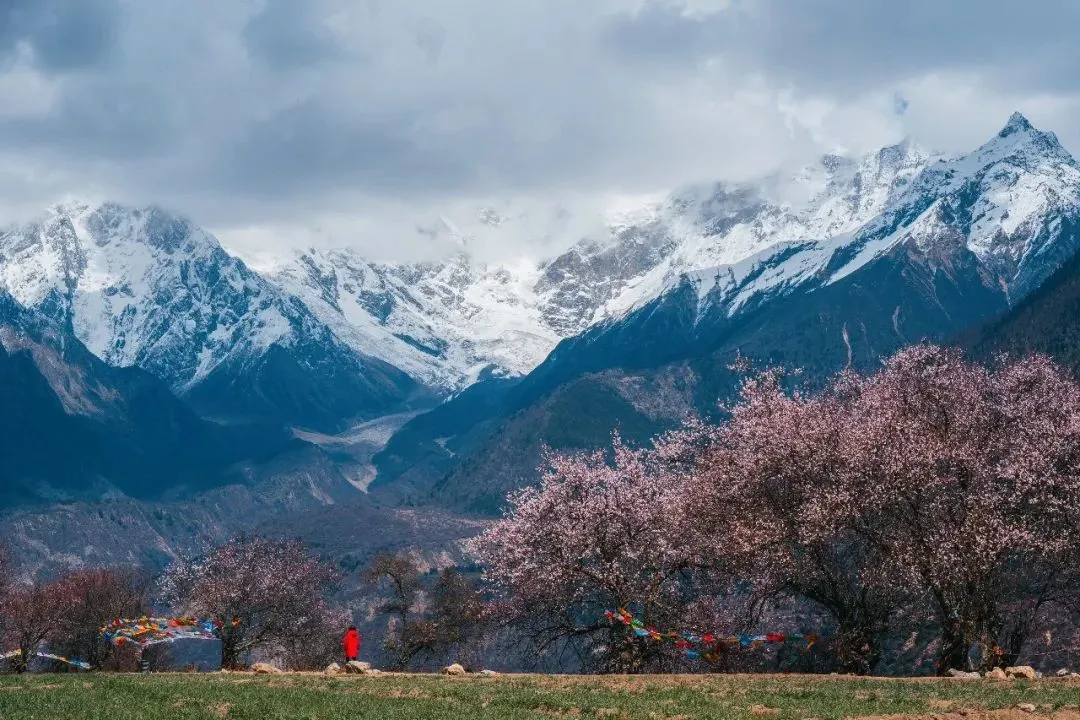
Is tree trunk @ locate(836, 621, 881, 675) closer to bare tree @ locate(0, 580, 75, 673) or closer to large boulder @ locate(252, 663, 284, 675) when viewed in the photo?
large boulder @ locate(252, 663, 284, 675)

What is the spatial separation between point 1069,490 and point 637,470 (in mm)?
24523

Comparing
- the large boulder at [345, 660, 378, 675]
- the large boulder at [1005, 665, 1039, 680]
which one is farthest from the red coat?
the large boulder at [1005, 665, 1039, 680]

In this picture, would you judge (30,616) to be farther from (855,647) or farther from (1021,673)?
(1021,673)

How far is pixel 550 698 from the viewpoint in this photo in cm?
4447

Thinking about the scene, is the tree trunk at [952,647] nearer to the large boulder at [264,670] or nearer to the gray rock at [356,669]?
the gray rock at [356,669]

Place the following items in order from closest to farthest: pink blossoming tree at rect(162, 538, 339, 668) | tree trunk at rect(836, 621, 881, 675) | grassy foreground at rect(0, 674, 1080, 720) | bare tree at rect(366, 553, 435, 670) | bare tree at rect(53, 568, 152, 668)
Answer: grassy foreground at rect(0, 674, 1080, 720)
tree trunk at rect(836, 621, 881, 675)
bare tree at rect(366, 553, 435, 670)
pink blossoming tree at rect(162, 538, 339, 668)
bare tree at rect(53, 568, 152, 668)

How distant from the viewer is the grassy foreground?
40.3 metres

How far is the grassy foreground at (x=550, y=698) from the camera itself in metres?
40.3

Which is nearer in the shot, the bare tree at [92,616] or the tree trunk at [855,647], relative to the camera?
the tree trunk at [855,647]

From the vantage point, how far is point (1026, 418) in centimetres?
6988

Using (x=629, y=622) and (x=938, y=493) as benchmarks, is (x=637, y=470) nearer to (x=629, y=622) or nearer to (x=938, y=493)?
(x=629, y=622)

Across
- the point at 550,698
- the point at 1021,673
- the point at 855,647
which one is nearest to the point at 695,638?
the point at 855,647

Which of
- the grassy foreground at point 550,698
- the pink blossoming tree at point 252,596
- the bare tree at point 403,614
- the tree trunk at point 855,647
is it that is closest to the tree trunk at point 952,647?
the tree trunk at point 855,647

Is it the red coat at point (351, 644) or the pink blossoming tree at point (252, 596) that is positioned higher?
the red coat at point (351, 644)
